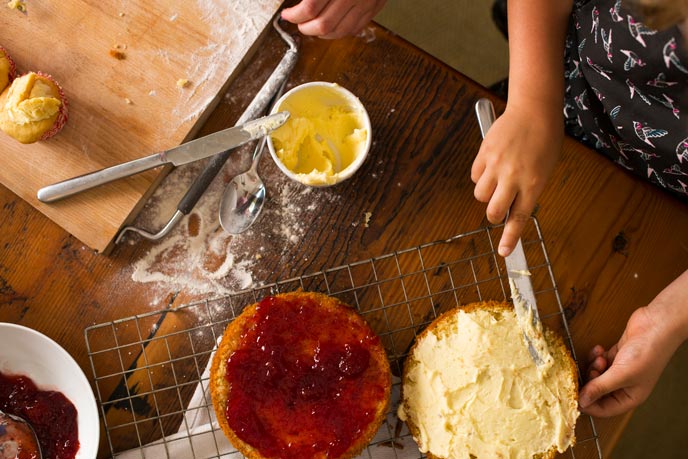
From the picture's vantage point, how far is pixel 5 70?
1.76m

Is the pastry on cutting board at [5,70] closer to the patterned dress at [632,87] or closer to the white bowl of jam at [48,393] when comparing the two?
the white bowl of jam at [48,393]

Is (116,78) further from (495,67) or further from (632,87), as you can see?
(495,67)

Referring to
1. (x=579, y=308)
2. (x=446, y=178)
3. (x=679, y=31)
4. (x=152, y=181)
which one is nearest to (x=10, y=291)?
(x=152, y=181)

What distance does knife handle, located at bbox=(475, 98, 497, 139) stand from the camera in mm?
1760

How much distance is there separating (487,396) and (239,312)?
75 centimetres

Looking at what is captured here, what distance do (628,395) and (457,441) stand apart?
50cm

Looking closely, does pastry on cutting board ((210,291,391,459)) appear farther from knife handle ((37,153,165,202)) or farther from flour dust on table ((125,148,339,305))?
knife handle ((37,153,165,202))

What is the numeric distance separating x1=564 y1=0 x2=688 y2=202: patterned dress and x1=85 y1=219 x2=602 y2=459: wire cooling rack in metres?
0.37

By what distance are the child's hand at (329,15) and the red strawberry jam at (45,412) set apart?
1267mm

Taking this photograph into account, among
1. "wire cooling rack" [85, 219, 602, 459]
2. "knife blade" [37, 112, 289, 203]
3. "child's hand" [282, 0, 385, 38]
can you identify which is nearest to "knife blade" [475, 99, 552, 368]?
"wire cooling rack" [85, 219, 602, 459]

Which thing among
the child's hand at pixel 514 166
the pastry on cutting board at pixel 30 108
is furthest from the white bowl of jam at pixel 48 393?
the child's hand at pixel 514 166

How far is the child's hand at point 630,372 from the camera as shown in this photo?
1.66 m

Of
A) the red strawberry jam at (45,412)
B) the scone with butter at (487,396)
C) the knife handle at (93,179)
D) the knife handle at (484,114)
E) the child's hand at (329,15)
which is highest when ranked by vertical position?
the child's hand at (329,15)

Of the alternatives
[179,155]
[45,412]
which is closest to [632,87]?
[179,155]
